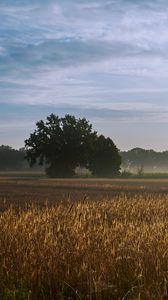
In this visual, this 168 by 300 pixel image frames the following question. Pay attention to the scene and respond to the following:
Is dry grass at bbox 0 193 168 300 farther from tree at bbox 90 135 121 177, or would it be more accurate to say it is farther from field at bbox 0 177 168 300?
tree at bbox 90 135 121 177

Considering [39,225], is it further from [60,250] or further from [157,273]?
[157,273]

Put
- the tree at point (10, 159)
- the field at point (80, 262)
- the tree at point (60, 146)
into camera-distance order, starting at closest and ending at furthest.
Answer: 1. the field at point (80, 262)
2. the tree at point (60, 146)
3. the tree at point (10, 159)

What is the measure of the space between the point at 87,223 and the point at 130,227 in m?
1.03

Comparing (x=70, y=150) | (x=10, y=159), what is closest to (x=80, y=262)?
(x=70, y=150)

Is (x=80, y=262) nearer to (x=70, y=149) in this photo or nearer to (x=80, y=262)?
(x=80, y=262)

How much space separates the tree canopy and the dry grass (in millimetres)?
70435

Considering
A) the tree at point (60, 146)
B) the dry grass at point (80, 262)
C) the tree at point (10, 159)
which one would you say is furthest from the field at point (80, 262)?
the tree at point (10, 159)

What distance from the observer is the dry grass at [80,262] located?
962 cm

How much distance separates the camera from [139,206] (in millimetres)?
20203

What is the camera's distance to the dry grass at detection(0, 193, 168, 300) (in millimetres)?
9625

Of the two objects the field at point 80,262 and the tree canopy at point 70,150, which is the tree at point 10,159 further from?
the field at point 80,262

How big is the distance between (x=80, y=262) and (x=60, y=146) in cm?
7536

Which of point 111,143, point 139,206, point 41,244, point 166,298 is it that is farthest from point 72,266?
point 111,143

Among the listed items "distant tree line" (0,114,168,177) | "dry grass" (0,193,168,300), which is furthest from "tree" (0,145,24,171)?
"dry grass" (0,193,168,300)
